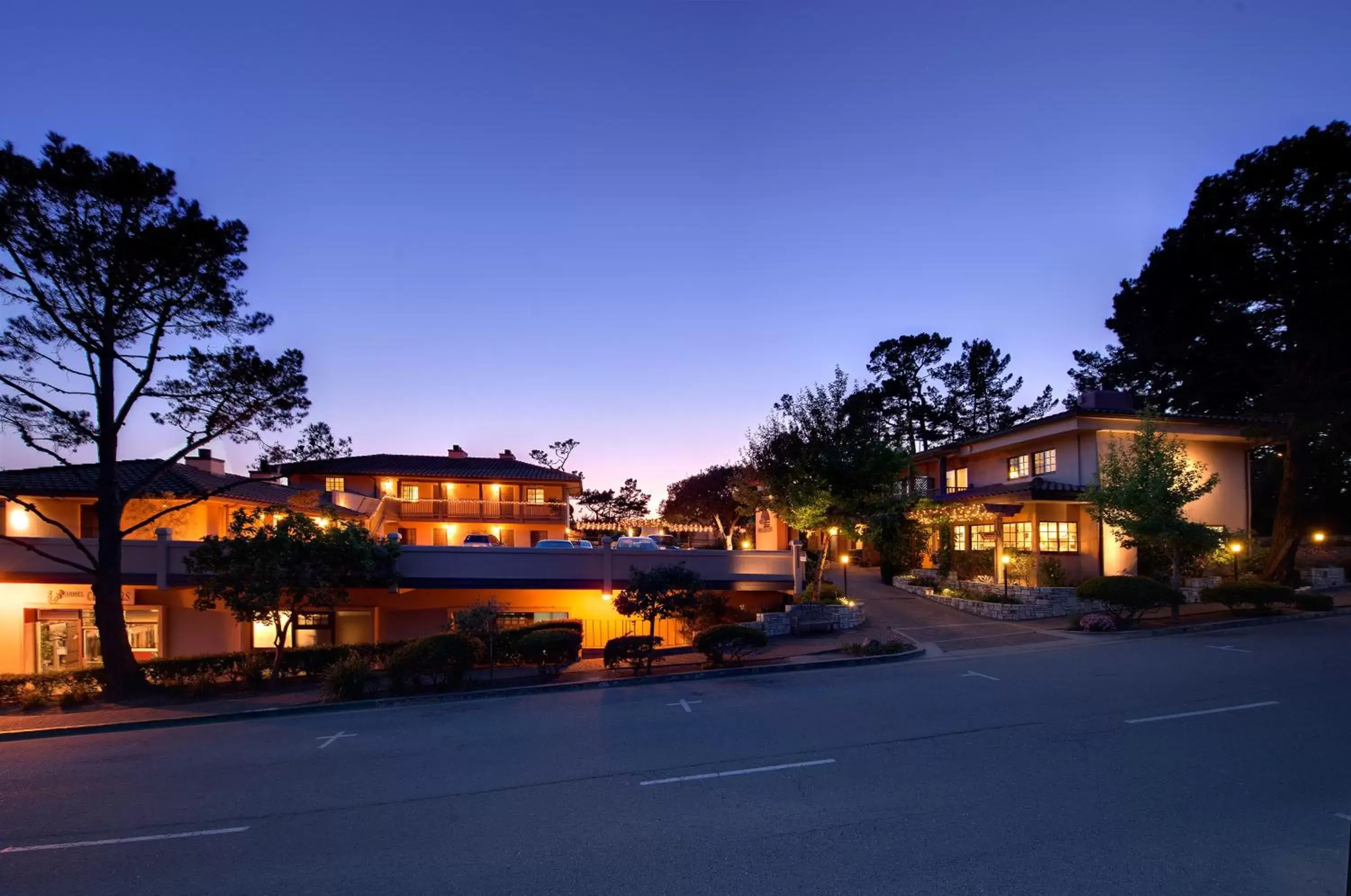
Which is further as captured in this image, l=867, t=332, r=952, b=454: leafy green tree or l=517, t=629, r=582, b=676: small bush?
l=867, t=332, r=952, b=454: leafy green tree

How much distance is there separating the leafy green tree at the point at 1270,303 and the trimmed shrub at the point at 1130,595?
1032 cm

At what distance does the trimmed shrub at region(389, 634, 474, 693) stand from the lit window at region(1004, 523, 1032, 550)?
20112mm

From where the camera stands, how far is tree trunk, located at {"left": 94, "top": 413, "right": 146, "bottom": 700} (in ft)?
53.5

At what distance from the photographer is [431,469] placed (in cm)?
4394

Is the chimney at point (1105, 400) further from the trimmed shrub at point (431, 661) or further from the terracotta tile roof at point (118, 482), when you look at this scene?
the terracotta tile roof at point (118, 482)

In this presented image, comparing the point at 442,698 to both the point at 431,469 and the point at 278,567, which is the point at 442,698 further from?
the point at 431,469

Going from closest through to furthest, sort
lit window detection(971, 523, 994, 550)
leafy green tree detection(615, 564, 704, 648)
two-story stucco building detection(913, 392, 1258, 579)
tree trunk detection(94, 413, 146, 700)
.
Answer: tree trunk detection(94, 413, 146, 700)
leafy green tree detection(615, 564, 704, 648)
two-story stucco building detection(913, 392, 1258, 579)
lit window detection(971, 523, 994, 550)

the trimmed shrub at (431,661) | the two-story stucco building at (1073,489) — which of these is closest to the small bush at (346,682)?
the trimmed shrub at (431,661)

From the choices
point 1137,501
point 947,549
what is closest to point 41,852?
point 1137,501

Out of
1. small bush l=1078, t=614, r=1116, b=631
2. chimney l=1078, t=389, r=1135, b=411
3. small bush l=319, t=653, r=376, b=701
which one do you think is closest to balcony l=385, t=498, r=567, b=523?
small bush l=319, t=653, r=376, b=701

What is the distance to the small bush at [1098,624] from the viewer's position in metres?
20.6

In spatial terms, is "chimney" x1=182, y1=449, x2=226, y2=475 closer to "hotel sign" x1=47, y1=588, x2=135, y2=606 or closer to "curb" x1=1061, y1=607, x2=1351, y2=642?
"hotel sign" x1=47, y1=588, x2=135, y2=606

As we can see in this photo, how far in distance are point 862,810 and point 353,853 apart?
4.48 meters

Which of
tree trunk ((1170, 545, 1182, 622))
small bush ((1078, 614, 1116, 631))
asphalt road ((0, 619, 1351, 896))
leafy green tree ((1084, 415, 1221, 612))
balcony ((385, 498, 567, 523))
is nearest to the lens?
asphalt road ((0, 619, 1351, 896))
